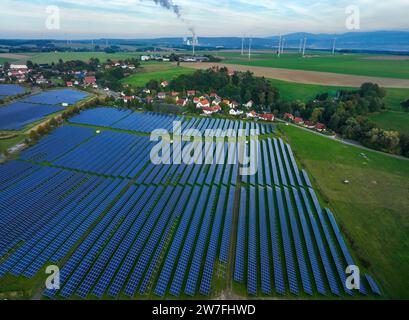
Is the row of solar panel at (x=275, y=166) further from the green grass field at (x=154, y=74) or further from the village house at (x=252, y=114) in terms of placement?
the green grass field at (x=154, y=74)

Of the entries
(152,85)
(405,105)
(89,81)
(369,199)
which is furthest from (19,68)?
(405,105)

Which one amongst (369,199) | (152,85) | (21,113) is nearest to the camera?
(369,199)

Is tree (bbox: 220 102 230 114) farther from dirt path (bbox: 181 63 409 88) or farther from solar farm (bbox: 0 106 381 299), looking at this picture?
dirt path (bbox: 181 63 409 88)

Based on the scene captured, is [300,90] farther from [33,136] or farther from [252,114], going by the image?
[33,136]

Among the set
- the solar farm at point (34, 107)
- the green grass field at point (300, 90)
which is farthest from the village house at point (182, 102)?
the green grass field at point (300, 90)

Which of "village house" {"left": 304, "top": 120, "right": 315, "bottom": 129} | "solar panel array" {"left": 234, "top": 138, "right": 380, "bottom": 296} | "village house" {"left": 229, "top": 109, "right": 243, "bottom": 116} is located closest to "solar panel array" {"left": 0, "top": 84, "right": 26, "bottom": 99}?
"village house" {"left": 229, "top": 109, "right": 243, "bottom": 116}
